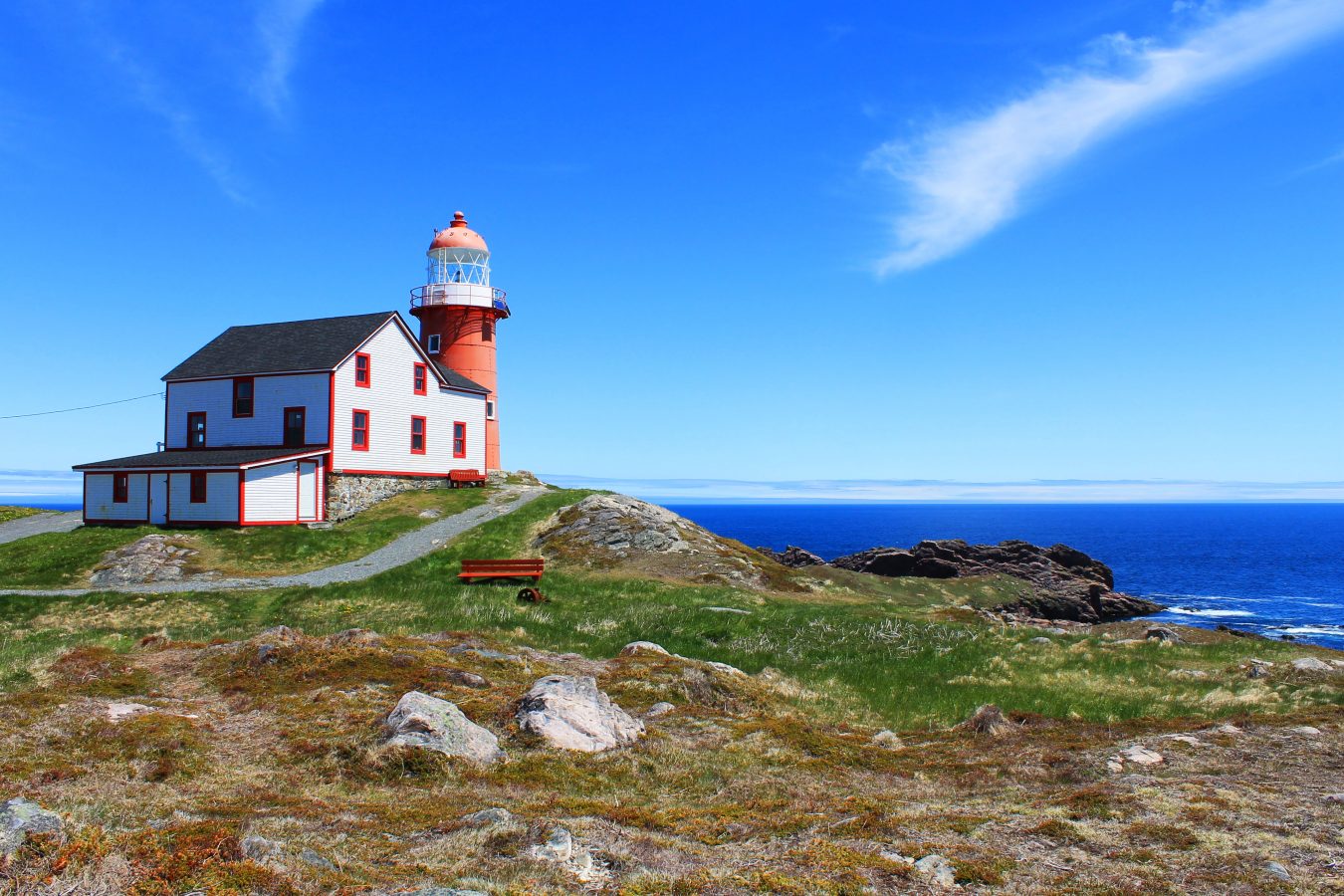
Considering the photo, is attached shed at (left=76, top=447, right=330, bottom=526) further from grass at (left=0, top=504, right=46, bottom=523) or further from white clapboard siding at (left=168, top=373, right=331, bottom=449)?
grass at (left=0, top=504, right=46, bottom=523)

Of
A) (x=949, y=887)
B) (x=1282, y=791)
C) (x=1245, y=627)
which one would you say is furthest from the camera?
(x=1245, y=627)

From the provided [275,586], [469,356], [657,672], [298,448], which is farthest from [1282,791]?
[469,356]

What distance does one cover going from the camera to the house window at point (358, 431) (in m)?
46.1

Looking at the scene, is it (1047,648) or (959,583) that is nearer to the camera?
(1047,648)

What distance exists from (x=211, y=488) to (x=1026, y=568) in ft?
183

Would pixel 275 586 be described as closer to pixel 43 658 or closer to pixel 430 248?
pixel 43 658

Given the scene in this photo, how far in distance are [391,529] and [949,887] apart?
38675 mm

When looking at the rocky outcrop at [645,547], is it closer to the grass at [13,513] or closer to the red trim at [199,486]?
the red trim at [199,486]

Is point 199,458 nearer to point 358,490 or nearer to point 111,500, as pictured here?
point 111,500

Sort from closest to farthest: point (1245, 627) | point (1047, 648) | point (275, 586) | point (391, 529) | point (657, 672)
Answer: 1. point (657, 672)
2. point (1047, 648)
3. point (275, 586)
4. point (391, 529)
5. point (1245, 627)

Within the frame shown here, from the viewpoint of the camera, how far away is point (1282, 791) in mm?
9586

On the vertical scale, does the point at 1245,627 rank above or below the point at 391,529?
below

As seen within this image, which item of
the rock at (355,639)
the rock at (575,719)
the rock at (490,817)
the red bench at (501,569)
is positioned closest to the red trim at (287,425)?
the red bench at (501,569)

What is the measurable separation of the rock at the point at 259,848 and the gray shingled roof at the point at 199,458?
3638cm
